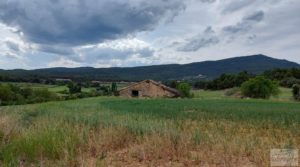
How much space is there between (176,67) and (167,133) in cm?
15684

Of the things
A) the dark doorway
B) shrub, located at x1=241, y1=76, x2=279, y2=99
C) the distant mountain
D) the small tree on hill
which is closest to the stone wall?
the dark doorway

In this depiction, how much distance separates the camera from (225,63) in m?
186

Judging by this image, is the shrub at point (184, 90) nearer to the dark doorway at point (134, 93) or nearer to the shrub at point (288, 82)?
the dark doorway at point (134, 93)

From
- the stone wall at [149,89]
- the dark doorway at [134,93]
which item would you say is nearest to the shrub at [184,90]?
the stone wall at [149,89]

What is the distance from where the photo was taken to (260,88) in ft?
281

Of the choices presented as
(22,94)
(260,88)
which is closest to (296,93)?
(260,88)

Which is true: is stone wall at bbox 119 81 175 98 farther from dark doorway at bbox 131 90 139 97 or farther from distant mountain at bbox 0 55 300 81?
distant mountain at bbox 0 55 300 81

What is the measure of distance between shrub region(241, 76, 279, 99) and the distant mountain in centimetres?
5385

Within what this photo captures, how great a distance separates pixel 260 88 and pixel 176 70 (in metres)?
79.1

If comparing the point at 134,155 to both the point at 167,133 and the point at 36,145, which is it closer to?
the point at 167,133

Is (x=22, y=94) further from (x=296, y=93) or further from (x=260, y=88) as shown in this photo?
(x=296, y=93)

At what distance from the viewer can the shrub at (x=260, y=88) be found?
8375 cm

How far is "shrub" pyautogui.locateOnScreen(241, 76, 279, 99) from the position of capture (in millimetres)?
83750

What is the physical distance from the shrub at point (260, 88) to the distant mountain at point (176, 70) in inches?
2120
